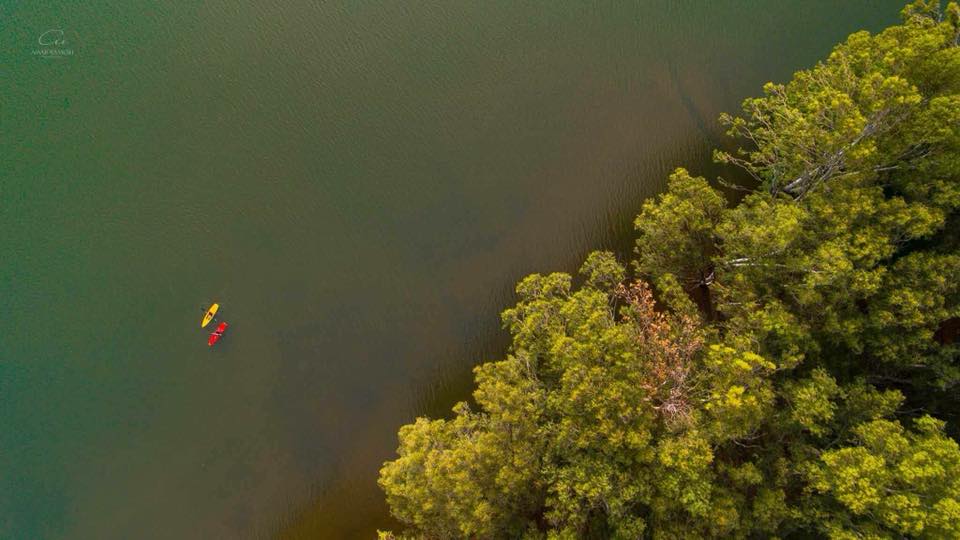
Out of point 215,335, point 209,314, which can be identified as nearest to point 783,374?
point 215,335

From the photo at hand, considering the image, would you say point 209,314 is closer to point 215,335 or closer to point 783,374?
point 215,335

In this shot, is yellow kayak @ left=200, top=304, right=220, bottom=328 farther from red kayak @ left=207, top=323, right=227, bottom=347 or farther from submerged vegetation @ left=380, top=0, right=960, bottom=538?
submerged vegetation @ left=380, top=0, right=960, bottom=538

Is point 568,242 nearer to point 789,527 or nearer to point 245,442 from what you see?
point 789,527

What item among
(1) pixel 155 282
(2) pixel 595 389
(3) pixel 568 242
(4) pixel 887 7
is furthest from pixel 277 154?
(4) pixel 887 7

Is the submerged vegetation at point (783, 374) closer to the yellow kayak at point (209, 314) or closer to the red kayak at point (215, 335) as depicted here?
the red kayak at point (215, 335)

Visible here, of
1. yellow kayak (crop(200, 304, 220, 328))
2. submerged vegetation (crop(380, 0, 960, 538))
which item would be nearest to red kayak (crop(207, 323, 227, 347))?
yellow kayak (crop(200, 304, 220, 328))

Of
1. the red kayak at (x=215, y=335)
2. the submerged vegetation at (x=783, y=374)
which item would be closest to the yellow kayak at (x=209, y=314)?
the red kayak at (x=215, y=335)

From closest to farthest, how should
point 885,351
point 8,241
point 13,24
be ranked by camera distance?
1. point 885,351
2. point 8,241
3. point 13,24

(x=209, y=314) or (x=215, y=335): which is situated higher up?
(x=209, y=314)
